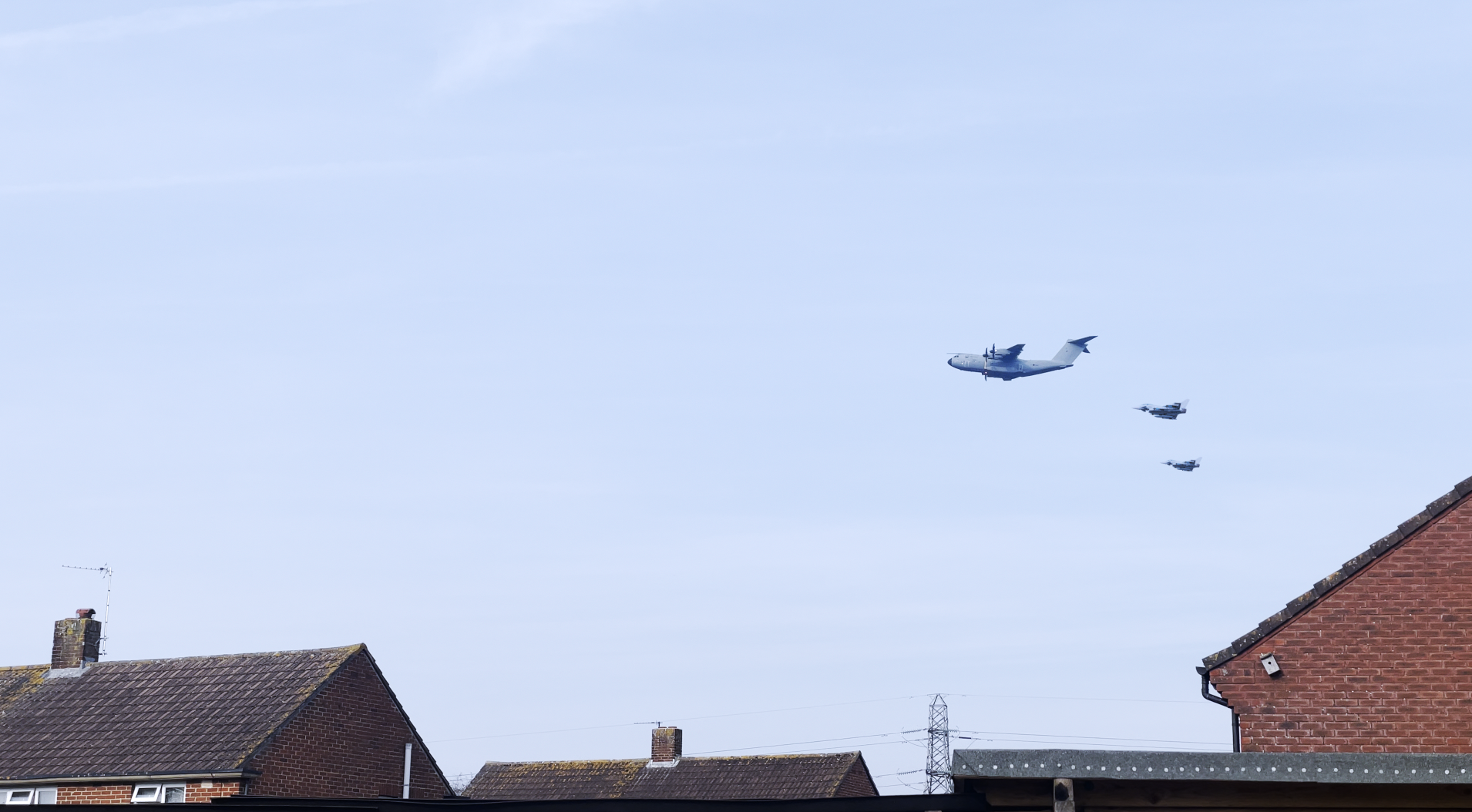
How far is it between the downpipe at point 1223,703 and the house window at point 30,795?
2359cm

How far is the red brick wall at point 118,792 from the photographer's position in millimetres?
31672

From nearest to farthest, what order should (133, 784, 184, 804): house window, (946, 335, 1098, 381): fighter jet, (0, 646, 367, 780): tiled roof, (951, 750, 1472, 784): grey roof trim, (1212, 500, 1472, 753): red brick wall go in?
1. (951, 750, 1472, 784): grey roof trim
2. (1212, 500, 1472, 753): red brick wall
3. (133, 784, 184, 804): house window
4. (0, 646, 367, 780): tiled roof
5. (946, 335, 1098, 381): fighter jet

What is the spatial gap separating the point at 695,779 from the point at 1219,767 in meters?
41.9

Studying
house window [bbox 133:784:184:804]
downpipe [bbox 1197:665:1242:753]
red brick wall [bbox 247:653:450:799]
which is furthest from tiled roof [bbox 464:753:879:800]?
downpipe [bbox 1197:665:1242:753]

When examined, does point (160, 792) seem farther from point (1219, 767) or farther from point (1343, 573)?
point (1219, 767)

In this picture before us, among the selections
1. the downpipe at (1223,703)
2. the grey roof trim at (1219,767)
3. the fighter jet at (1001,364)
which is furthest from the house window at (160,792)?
the fighter jet at (1001,364)

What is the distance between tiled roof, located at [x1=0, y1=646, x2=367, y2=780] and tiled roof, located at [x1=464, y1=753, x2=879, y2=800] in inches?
559

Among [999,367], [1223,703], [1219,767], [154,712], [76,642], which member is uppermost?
[999,367]

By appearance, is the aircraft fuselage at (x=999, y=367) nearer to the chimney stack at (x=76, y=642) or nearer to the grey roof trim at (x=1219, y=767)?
the chimney stack at (x=76, y=642)

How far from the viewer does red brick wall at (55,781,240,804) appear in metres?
31.7

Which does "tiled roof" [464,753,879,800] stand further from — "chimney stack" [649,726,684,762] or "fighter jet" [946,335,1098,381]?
"fighter jet" [946,335,1098,381]

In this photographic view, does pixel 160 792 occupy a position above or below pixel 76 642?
below

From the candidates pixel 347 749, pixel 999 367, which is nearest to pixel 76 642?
pixel 347 749

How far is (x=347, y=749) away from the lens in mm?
34969
